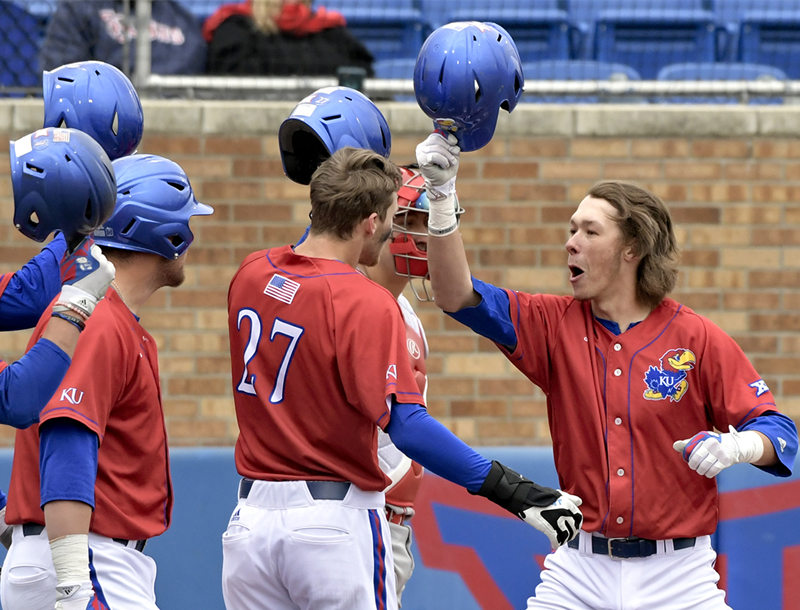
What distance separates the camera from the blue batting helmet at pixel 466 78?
3725 mm

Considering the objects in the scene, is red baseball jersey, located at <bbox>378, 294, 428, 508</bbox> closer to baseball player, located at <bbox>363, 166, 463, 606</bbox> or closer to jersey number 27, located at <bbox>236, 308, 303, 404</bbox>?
baseball player, located at <bbox>363, 166, 463, 606</bbox>

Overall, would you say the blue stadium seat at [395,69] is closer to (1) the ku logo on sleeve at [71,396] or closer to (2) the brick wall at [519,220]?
(2) the brick wall at [519,220]

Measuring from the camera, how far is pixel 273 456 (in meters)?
3.72

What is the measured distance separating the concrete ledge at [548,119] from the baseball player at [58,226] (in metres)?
3.54

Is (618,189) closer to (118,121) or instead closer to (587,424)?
(587,424)

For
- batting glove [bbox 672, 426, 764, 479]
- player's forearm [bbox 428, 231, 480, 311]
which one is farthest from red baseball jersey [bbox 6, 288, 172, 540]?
batting glove [bbox 672, 426, 764, 479]

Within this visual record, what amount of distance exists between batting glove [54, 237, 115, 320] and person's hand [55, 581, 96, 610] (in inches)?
29.8

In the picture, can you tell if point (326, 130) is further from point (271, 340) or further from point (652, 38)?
point (652, 38)

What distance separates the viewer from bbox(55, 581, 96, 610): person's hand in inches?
129

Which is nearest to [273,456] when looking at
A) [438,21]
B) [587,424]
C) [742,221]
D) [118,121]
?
[587,424]

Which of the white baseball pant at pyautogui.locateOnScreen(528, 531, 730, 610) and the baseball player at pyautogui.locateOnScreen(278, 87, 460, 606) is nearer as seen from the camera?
the white baseball pant at pyautogui.locateOnScreen(528, 531, 730, 610)

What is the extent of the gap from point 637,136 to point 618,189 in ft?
8.24

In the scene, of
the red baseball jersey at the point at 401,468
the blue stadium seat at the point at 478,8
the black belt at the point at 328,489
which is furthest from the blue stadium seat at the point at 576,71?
the black belt at the point at 328,489

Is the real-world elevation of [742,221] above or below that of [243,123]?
below
